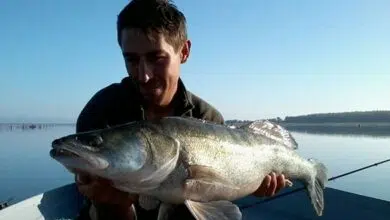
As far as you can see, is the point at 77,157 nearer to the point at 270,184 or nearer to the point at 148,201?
the point at 148,201

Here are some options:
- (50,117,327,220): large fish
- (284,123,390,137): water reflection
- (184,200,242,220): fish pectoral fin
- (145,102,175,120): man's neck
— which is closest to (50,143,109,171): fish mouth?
(50,117,327,220): large fish

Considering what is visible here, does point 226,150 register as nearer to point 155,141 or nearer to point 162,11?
point 155,141

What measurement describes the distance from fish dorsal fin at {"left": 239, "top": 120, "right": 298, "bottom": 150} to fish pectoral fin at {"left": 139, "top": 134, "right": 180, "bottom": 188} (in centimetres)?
142

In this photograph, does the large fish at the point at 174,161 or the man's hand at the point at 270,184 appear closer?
the large fish at the point at 174,161

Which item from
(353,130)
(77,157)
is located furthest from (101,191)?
(353,130)

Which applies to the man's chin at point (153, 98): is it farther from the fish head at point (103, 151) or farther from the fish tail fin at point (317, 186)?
the fish tail fin at point (317, 186)

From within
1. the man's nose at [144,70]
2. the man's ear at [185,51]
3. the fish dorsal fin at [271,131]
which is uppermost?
the man's ear at [185,51]

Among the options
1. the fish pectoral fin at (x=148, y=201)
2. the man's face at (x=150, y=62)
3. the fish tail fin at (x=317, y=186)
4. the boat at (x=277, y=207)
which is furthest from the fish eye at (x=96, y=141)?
the boat at (x=277, y=207)

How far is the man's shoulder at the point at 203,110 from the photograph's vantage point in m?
5.14

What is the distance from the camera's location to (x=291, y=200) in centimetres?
959

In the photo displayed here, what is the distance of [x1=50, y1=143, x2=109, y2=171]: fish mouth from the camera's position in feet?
10.1

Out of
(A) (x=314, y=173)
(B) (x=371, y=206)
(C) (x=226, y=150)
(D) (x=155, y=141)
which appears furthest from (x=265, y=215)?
(D) (x=155, y=141)

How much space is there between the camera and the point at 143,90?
A: 4.35 m

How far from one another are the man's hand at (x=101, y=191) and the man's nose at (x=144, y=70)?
3.65 ft
